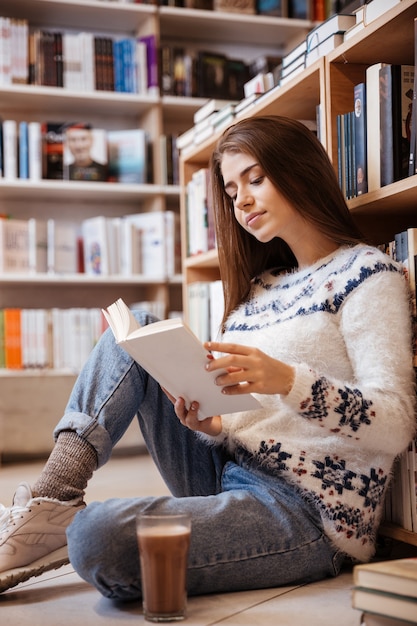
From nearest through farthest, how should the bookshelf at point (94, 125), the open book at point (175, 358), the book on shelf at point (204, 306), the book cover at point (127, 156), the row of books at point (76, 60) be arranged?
the open book at point (175, 358) → the book on shelf at point (204, 306) → the bookshelf at point (94, 125) → the row of books at point (76, 60) → the book cover at point (127, 156)

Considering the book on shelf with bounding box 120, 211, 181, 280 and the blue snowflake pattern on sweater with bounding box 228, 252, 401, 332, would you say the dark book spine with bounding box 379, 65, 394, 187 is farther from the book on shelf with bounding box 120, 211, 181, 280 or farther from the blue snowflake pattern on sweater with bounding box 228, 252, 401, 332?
the book on shelf with bounding box 120, 211, 181, 280

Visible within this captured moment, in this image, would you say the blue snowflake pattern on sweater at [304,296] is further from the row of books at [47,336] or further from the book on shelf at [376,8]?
the row of books at [47,336]

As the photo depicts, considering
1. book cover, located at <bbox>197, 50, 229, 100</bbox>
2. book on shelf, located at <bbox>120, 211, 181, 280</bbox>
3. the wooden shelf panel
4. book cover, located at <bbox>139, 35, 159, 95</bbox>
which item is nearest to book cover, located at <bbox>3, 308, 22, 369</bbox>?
the wooden shelf panel

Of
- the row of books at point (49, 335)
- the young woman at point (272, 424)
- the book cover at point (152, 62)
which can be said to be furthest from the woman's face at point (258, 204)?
the book cover at point (152, 62)

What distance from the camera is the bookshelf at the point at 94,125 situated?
9.77ft

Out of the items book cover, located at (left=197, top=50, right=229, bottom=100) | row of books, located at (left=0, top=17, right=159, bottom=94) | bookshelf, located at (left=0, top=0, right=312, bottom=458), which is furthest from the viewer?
book cover, located at (left=197, top=50, right=229, bottom=100)

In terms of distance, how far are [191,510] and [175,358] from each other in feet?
0.81

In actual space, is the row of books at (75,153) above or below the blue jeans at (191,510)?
above

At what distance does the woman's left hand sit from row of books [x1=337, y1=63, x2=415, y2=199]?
1.52 ft

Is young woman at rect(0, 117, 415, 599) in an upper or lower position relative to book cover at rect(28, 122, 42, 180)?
lower

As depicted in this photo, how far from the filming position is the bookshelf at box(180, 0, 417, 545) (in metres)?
1.36

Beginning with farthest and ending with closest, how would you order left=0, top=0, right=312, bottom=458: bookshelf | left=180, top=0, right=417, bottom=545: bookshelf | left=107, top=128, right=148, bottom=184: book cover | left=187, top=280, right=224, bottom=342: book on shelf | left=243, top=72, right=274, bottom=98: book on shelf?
left=107, top=128, right=148, bottom=184: book cover
left=0, top=0, right=312, bottom=458: bookshelf
left=187, top=280, right=224, bottom=342: book on shelf
left=243, top=72, right=274, bottom=98: book on shelf
left=180, top=0, right=417, bottom=545: bookshelf

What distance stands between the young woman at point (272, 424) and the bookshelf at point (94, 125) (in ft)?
5.35

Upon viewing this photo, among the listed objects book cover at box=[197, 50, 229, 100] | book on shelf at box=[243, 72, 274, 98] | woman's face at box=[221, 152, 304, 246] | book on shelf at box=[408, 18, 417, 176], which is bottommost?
woman's face at box=[221, 152, 304, 246]
